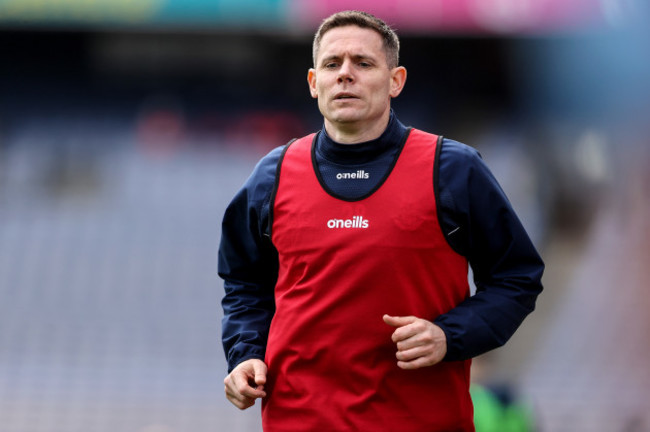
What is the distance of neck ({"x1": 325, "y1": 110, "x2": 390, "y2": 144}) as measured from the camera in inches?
103

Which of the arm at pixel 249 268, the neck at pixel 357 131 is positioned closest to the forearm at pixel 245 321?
the arm at pixel 249 268

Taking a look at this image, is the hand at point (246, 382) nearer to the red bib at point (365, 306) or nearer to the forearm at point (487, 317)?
the red bib at point (365, 306)

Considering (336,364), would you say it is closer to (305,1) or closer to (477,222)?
(477,222)

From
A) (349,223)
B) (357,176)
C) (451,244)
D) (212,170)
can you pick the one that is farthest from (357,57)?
(212,170)

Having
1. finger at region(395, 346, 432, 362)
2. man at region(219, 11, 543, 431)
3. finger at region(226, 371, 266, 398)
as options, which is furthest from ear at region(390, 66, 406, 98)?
finger at region(226, 371, 266, 398)

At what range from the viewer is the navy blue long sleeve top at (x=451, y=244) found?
2.49 meters

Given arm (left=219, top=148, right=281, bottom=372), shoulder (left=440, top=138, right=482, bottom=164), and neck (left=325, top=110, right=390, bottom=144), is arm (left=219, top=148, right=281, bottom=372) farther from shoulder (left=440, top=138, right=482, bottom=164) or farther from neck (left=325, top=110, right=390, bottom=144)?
shoulder (left=440, top=138, right=482, bottom=164)

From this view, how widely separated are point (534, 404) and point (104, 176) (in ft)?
15.4

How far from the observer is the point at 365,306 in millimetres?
2445

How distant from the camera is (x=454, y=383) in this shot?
2.51 m

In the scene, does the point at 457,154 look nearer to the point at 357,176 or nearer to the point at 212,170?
the point at 357,176

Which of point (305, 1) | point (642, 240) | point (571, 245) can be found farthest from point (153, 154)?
point (642, 240)

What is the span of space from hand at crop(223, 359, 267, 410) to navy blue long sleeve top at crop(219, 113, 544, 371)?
5cm

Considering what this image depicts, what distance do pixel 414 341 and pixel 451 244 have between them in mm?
301
